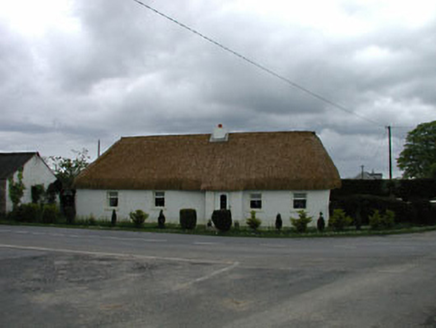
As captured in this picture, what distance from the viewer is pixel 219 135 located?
33.5 metres

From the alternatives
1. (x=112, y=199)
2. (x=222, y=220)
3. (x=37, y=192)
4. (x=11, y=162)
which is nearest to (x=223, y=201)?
(x=222, y=220)

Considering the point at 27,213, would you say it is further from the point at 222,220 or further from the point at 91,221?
the point at 222,220

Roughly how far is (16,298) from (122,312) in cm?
253

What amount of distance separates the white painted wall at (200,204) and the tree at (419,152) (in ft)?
111

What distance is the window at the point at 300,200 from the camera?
28312 mm

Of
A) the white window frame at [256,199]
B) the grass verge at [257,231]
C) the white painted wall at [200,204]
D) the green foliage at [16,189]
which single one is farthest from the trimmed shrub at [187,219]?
the green foliage at [16,189]

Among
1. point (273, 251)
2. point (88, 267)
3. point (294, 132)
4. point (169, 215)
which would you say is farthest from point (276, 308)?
point (294, 132)

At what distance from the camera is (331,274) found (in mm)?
10805

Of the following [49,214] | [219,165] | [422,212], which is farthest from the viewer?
[219,165]

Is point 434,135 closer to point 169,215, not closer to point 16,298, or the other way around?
point 169,215

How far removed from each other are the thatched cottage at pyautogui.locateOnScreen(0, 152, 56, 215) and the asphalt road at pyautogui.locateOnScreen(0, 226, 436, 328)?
1992cm

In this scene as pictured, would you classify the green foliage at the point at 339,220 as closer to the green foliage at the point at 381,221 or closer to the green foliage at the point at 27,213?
the green foliage at the point at 381,221

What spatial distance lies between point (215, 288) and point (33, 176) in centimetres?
3124

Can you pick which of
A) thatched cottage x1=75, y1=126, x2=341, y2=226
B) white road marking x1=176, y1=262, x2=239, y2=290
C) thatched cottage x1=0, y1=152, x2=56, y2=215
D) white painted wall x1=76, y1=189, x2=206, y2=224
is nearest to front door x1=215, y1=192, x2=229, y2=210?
thatched cottage x1=75, y1=126, x2=341, y2=226
